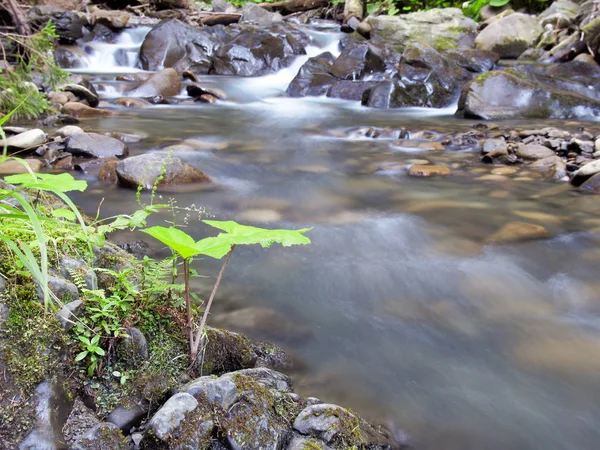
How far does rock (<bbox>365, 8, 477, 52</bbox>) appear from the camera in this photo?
16703 millimetres

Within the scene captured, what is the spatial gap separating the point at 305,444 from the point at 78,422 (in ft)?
2.44

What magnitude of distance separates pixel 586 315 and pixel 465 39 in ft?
51.4

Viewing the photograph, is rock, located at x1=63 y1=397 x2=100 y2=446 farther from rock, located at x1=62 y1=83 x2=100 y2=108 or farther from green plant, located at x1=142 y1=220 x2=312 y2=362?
rock, located at x1=62 y1=83 x2=100 y2=108

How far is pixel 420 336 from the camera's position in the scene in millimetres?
2814

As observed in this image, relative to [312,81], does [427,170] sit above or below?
above

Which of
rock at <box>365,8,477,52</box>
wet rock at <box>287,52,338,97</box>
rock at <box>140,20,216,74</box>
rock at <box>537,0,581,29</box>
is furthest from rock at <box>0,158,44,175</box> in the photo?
rock at <box>537,0,581,29</box>

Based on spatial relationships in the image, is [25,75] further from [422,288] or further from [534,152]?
[534,152]

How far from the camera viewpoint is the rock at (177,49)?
49.6ft

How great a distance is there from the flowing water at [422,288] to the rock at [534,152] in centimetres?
66

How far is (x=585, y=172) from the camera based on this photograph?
5.80 meters

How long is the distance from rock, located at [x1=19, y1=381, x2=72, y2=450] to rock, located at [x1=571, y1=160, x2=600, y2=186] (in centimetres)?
603

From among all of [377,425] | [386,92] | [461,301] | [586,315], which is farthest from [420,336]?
[386,92]

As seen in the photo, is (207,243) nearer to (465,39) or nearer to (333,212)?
(333,212)

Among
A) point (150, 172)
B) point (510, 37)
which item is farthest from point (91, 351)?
point (510, 37)
